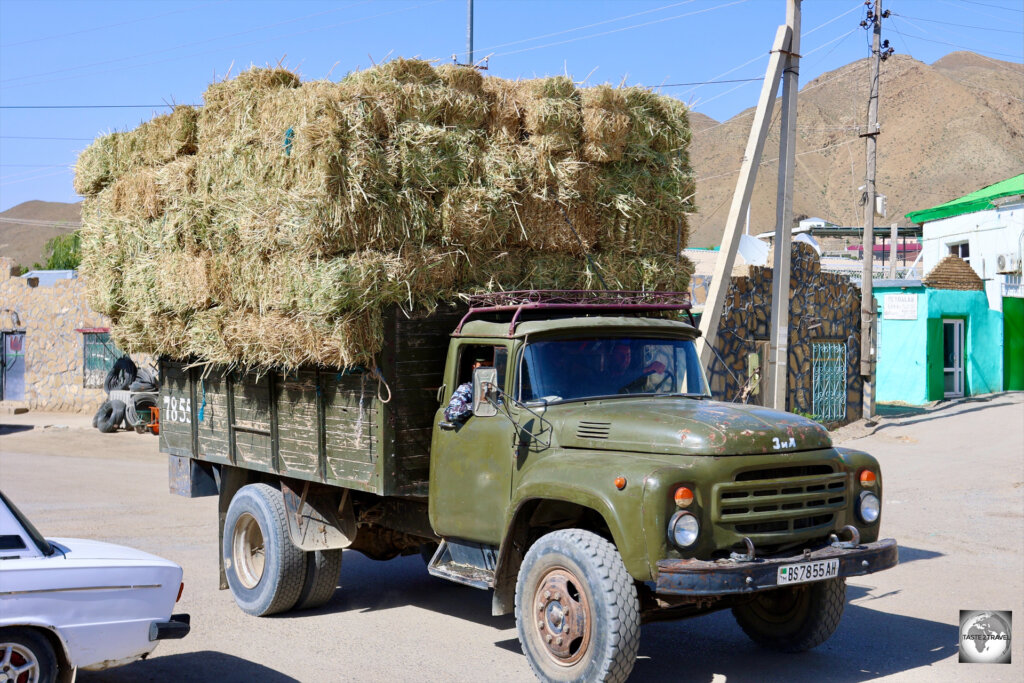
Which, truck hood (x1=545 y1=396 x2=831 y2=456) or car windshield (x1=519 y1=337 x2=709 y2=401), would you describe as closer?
truck hood (x1=545 y1=396 x2=831 y2=456)

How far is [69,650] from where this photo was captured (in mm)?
5156

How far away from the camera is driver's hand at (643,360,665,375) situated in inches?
276

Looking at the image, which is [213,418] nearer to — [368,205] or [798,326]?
[368,205]

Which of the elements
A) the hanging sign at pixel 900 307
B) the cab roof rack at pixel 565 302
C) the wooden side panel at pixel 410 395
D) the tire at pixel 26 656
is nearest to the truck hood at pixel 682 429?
the cab roof rack at pixel 565 302

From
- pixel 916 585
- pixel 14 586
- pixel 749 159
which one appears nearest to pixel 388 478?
pixel 14 586

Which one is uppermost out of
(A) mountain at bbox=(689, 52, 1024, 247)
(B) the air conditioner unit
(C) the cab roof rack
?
(A) mountain at bbox=(689, 52, 1024, 247)

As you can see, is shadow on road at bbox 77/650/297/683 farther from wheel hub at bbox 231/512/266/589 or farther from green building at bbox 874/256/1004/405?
green building at bbox 874/256/1004/405

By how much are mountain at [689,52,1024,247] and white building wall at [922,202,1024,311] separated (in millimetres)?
67913

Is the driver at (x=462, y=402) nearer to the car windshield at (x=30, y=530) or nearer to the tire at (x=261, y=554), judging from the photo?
the tire at (x=261, y=554)

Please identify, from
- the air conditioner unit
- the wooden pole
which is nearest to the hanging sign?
the air conditioner unit

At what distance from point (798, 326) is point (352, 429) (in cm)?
1379

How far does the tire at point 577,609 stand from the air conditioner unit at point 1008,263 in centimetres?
2538

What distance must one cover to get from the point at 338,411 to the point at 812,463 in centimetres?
343

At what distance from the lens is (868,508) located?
20.5ft
